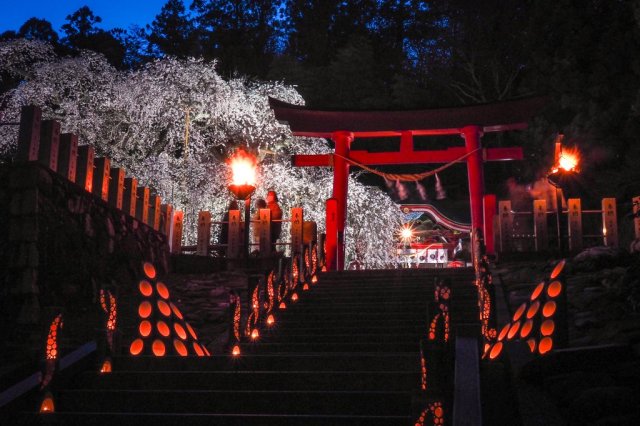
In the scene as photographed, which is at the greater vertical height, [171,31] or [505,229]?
[171,31]

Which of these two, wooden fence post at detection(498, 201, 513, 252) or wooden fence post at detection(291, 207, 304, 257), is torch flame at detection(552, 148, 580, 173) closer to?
wooden fence post at detection(498, 201, 513, 252)

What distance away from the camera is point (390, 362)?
5.82 metres

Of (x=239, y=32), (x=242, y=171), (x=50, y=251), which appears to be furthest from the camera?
(x=239, y=32)

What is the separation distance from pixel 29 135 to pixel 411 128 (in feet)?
31.5

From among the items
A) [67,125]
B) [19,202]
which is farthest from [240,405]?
[67,125]

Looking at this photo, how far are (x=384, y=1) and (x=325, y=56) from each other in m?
4.16

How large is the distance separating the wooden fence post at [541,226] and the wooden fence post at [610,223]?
1235 mm

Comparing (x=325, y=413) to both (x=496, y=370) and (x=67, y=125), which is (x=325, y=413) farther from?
(x=67, y=125)

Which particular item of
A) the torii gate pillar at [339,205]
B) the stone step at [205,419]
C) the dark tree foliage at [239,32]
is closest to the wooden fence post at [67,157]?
the stone step at [205,419]

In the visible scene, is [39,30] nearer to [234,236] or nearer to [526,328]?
[234,236]

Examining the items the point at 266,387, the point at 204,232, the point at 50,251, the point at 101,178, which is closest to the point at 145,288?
the point at 266,387

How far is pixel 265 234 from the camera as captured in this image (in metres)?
14.4

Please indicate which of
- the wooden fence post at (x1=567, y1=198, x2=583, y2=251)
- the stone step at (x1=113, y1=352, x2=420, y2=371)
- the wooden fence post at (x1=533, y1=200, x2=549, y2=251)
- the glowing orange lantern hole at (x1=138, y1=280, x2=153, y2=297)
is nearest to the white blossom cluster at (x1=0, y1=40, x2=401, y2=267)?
the wooden fence post at (x1=533, y1=200, x2=549, y2=251)

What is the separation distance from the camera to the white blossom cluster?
19.7 m
